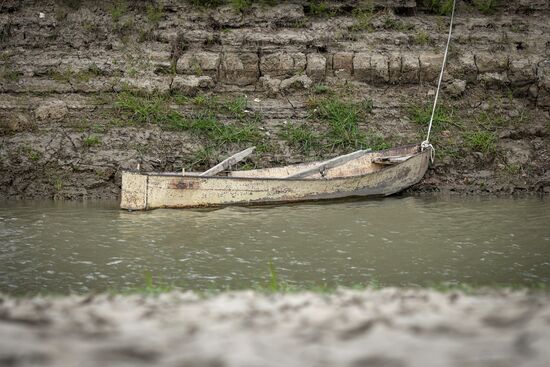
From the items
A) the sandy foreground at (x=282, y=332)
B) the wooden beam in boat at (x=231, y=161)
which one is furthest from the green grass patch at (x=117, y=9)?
the sandy foreground at (x=282, y=332)

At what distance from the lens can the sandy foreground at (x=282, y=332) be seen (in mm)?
3061

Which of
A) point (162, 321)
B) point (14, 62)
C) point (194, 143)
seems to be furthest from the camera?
point (14, 62)

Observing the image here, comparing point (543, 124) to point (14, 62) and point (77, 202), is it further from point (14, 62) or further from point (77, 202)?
point (14, 62)

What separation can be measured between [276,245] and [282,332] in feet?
18.2

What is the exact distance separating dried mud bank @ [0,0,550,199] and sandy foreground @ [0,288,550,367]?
9.42 metres

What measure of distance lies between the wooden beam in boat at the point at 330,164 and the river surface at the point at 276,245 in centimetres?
84

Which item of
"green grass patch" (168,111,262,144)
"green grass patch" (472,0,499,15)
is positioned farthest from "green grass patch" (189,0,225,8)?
"green grass patch" (472,0,499,15)

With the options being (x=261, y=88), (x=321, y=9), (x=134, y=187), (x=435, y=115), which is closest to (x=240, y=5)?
(x=321, y=9)

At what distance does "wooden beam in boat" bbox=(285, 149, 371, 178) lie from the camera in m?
12.7

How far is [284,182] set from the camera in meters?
12.1

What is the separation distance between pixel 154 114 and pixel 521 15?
29.8 feet

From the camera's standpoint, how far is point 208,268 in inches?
313

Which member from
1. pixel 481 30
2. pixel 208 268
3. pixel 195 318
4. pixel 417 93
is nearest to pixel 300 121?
pixel 417 93

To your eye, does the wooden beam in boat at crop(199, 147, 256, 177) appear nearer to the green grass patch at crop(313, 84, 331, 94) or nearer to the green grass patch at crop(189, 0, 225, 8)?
the green grass patch at crop(313, 84, 331, 94)
